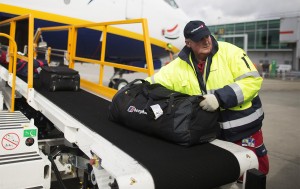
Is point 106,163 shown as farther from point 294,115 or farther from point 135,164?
point 294,115

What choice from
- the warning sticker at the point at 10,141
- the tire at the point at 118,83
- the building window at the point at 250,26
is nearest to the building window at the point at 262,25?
the building window at the point at 250,26

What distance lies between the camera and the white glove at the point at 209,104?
86.6 inches

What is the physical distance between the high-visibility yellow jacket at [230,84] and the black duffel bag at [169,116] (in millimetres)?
168

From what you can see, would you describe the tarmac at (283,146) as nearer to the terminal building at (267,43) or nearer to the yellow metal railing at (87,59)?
the yellow metal railing at (87,59)

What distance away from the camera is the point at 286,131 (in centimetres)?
625

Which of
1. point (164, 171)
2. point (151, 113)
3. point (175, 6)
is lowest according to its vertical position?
point (164, 171)

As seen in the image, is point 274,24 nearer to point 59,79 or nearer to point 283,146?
point 283,146

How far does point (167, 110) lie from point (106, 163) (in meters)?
0.61

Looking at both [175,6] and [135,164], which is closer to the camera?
[135,164]

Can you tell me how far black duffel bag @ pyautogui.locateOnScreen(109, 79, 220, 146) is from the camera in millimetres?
2113

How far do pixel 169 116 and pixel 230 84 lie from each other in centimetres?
54

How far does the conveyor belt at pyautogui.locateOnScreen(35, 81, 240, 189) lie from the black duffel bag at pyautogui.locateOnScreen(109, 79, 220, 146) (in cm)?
7

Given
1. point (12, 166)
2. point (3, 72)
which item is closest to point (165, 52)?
point (3, 72)

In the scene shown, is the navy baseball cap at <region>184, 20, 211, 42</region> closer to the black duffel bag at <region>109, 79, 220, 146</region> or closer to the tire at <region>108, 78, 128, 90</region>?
the black duffel bag at <region>109, 79, 220, 146</region>
